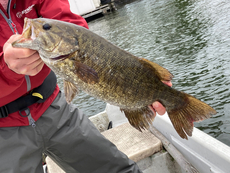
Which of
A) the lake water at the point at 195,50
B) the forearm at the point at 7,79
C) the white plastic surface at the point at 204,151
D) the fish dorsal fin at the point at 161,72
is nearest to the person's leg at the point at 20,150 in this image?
the forearm at the point at 7,79

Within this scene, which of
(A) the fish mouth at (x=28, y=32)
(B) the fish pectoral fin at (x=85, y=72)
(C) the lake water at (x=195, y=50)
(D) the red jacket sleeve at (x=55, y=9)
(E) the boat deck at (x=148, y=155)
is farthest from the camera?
(C) the lake water at (x=195, y=50)

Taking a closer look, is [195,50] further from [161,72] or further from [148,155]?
[161,72]

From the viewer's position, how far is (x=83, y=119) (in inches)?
99.6

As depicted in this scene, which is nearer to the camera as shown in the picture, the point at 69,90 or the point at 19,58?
the point at 19,58

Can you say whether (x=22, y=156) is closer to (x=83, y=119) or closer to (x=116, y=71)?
(x=83, y=119)

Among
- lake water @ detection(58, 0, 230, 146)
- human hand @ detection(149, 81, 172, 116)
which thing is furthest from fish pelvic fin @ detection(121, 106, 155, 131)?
lake water @ detection(58, 0, 230, 146)

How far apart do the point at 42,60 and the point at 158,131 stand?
8.20 feet

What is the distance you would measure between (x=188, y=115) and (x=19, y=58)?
1616 millimetres

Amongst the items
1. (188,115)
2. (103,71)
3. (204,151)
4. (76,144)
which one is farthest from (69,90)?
(204,151)

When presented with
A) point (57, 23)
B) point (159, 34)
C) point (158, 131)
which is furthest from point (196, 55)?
point (57, 23)

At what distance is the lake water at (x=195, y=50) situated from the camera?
5.16 meters

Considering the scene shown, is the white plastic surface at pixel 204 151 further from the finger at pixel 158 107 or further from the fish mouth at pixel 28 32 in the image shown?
the fish mouth at pixel 28 32

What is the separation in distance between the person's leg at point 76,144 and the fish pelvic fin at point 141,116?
0.52m

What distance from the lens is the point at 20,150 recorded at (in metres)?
2.11
